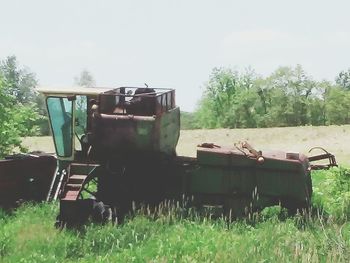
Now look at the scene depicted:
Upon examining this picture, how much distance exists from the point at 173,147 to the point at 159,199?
1.51 m

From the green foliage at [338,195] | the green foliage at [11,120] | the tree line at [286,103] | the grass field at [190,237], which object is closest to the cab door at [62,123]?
the grass field at [190,237]

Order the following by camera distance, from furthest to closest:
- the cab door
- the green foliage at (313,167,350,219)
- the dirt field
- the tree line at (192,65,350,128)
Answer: the tree line at (192,65,350,128) < the dirt field < the cab door < the green foliage at (313,167,350,219)

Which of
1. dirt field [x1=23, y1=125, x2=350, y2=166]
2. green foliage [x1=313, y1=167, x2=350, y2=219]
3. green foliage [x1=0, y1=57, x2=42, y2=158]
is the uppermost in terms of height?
green foliage [x1=0, y1=57, x2=42, y2=158]

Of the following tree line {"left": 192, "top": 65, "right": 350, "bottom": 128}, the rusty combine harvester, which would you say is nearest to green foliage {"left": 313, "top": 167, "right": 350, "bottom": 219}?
the rusty combine harvester

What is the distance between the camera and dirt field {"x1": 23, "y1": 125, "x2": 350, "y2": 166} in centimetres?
3409

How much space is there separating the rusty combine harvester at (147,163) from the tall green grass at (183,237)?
2.11 ft

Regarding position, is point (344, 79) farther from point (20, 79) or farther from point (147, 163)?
point (147, 163)

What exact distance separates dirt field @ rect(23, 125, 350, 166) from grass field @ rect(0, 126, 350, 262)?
20.3 meters

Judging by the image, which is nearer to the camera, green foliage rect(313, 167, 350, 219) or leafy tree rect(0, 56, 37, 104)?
green foliage rect(313, 167, 350, 219)

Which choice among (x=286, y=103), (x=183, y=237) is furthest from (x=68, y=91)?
(x=286, y=103)

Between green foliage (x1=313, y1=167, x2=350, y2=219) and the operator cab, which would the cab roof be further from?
green foliage (x1=313, y1=167, x2=350, y2=219)

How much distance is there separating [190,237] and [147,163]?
368cm

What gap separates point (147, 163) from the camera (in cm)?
1300

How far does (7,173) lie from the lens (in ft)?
44.7
